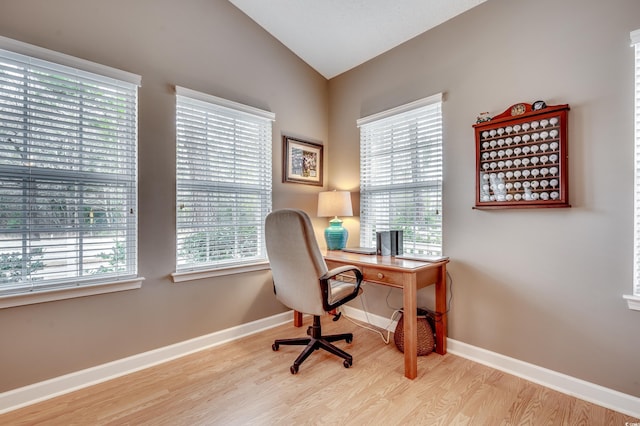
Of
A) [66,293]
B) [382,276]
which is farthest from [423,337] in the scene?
[66,293]

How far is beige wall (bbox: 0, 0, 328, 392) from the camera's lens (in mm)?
1750

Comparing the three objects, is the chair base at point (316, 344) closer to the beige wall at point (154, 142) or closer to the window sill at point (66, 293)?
the beige wall at point (154, 142)

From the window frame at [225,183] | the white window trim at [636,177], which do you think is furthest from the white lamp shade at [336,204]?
the white window trim at [636,177]

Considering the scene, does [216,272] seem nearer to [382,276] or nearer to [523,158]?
[382,276]

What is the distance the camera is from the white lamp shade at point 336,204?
9.34 ft

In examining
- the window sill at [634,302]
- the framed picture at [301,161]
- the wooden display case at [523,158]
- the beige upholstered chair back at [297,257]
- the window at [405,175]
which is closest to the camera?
the window sill at [634,302]

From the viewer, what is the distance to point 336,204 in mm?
2857

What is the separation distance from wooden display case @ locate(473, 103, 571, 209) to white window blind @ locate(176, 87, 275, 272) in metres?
1.83

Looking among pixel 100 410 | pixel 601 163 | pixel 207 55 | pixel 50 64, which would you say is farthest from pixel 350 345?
pixel 50 64

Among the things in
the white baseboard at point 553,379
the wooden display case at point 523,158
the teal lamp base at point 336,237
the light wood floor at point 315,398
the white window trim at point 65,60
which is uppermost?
the white window trim at point 65,60

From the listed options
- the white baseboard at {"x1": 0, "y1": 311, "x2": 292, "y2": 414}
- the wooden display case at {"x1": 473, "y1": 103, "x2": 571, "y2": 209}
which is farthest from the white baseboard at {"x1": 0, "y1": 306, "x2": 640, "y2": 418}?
the wooden display case at {"x1": 473, "y1": 103, "x2": 571, "y2": 209}

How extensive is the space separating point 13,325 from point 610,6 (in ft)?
12.7

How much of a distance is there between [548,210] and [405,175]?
111 centimetres

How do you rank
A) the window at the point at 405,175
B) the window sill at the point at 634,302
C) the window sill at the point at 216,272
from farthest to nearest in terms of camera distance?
the window at the point at 405,175 < the window sill at the point at 216,272 < the window sill at the point at 634,302
